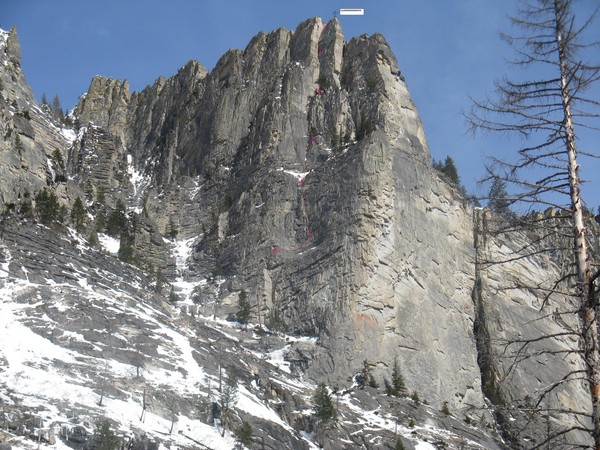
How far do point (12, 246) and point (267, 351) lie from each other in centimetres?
2615

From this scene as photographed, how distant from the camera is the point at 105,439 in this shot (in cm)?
4053

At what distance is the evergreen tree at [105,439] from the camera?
130 feet

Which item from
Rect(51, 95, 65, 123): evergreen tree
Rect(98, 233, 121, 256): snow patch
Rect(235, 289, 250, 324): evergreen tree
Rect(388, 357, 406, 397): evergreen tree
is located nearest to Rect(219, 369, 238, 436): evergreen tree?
Rect(388, 357, 406, 397): evergreen tree

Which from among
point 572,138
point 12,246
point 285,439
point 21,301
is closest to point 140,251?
point 12,246

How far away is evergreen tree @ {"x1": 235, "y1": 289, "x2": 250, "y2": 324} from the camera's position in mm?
81312

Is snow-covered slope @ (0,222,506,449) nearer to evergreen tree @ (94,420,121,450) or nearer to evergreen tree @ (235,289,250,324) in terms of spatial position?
evergreen tree @ (94,420,121,450)

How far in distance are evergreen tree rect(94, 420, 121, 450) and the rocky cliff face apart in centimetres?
2439

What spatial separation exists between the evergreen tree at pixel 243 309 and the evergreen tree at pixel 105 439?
128ft

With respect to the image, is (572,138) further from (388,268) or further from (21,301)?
(388,268)

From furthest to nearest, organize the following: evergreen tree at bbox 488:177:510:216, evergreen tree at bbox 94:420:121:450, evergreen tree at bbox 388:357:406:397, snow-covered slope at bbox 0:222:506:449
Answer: evergreen tree at bbox 388:357:406:397, snow-covered slope at bbox 0:222:506:449, evergreen tree at bbox 94:420:121:450, evergreen tree at bbox 488:177:510:216

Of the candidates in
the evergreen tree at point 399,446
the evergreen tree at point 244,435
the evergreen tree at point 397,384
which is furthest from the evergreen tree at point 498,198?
the evergreen tree at point 397,384

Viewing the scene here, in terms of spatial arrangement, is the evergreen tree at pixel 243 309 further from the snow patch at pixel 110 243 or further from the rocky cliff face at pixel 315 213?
the snow patch at pixel 110 243

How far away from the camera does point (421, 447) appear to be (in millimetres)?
62031

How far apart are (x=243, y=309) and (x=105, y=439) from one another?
137 feet
